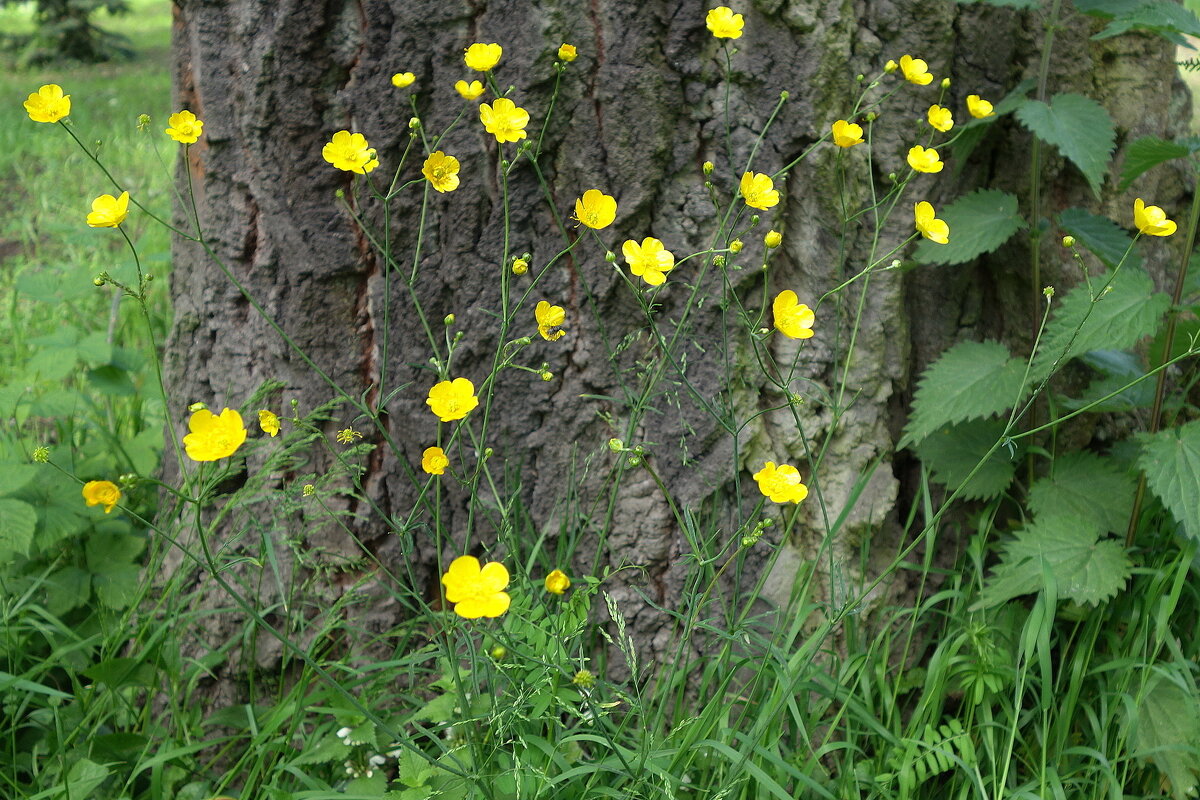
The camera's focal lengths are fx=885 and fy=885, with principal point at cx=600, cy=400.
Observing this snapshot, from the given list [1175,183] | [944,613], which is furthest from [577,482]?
[1175,183]

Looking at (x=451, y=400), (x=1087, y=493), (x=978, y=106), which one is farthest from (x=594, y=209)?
(x=1087, y=493)

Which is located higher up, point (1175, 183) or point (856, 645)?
point (1175, 183)

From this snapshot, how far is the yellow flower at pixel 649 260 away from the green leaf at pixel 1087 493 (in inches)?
36.8

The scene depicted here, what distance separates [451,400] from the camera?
1.13 meters

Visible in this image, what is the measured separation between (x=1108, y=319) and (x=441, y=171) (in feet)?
3.79

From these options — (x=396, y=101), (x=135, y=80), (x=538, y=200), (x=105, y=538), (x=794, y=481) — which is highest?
(x=396, y=101)

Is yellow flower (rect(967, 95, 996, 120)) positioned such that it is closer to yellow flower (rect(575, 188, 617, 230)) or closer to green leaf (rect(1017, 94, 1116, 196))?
green leaf (rect(1017, 94, 1116, 196))

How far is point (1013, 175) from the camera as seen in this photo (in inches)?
71.7

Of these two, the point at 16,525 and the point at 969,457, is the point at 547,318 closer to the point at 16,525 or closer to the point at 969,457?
the point at 969,457

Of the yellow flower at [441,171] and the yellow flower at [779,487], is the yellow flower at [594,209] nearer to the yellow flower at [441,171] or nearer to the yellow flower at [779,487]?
the yellow flower at [441,171]

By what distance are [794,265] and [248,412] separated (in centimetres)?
110

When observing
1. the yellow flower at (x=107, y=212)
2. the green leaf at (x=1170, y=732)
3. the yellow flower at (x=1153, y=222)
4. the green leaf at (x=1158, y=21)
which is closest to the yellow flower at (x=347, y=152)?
the yellow flower at (x=107, y=212)

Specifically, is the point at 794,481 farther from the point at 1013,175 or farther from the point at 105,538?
the point at 105,538

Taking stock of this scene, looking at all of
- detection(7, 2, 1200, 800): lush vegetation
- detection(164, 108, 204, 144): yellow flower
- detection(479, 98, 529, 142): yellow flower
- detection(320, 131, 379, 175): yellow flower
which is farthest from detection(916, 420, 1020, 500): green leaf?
detection(164, 108, 204, 144): yellow flower
